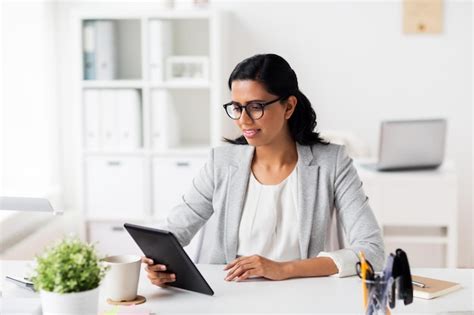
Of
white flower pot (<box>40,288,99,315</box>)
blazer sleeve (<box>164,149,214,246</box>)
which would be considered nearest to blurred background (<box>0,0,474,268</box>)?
blazer sleeve (<box>164,149,214,246</box>)

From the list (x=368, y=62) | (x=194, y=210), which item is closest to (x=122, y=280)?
(x=194, y=210)

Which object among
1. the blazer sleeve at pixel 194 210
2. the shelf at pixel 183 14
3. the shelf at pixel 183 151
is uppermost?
the shelf at pixel 183 14

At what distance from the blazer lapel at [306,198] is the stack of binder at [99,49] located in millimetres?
2086

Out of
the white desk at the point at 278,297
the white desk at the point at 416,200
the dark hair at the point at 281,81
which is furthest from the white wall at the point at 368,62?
the white desk at the point at 278,297

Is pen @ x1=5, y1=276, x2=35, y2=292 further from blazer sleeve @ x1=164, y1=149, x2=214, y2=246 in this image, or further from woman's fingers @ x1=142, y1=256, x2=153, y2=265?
blazer sleeve @ x1=164, y1=149, x2=214, y2=246

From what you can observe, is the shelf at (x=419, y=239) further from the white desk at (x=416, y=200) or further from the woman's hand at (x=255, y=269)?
the woman's hand at (x=255, y=269)

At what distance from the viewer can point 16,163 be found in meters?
4.00

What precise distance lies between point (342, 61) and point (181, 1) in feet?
3.27

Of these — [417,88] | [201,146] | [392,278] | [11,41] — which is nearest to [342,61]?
[417,88]

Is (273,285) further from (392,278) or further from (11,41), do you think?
(11,41)

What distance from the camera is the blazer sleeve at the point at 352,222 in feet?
6.72

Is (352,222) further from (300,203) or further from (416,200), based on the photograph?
(416,200)

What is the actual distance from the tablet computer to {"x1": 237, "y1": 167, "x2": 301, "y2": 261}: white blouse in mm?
458

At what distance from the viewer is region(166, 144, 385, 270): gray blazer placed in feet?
7.54
